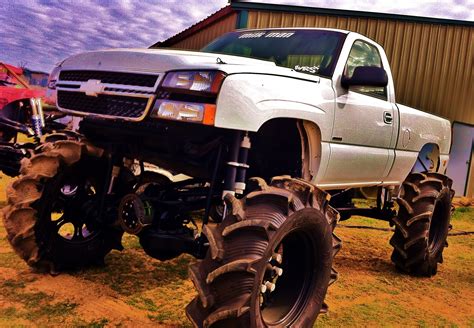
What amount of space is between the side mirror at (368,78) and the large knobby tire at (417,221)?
1.97m

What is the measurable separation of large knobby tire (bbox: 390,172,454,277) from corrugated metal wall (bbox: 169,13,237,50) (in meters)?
8.97

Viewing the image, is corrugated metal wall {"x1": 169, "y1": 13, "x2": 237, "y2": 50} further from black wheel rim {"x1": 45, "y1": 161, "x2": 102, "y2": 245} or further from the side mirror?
black wheel rim {"x1": 45, "y1": 161, "x2": 102, "y2": 245}

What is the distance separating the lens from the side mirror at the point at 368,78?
148 inches

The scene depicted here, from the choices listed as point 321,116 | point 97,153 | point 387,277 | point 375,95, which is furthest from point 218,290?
point 387,277

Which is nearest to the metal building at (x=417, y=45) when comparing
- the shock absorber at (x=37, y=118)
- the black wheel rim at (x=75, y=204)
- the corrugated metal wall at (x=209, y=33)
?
the corrugated metal wall at (x=209, y=33)

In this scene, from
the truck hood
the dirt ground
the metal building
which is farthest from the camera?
the metal building

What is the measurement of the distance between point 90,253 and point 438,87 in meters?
11.1

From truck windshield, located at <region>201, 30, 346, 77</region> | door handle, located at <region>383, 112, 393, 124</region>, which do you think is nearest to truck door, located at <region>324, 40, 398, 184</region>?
door handle, located at <region>383, 112, 393, 124</region>

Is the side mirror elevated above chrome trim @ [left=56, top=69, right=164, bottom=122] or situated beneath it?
elevated above

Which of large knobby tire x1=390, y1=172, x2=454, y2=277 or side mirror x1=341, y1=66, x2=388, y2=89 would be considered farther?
large knobby tire x1=390, y1=172, x2=454, y2=277

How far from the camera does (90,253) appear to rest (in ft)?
14.1

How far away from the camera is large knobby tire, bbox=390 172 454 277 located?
5.16 meters

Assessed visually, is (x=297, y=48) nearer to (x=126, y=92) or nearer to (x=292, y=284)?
(x=126, y=92)

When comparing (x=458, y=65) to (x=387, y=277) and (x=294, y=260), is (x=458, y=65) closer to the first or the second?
(x=387, y=277)
